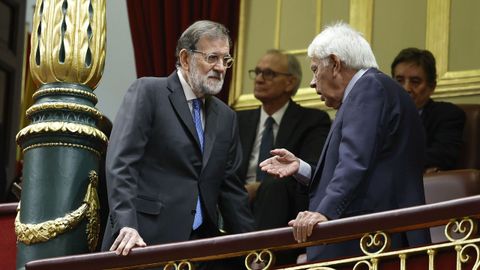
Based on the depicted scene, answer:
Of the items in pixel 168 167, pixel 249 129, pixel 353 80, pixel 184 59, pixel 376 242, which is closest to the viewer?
pixel 376 242

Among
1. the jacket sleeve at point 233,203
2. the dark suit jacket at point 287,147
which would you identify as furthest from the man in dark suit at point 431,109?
the jacket sleeve at point 233,203

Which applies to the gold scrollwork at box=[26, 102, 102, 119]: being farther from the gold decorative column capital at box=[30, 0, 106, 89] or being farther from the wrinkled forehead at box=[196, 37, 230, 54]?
the wrinkled forehead at box=[196, 37, 230, 54]

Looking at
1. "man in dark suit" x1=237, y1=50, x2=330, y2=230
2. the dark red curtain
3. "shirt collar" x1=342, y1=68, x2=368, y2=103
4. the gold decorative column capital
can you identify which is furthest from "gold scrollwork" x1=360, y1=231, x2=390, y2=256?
the dark red curtain

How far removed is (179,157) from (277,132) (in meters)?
2.21

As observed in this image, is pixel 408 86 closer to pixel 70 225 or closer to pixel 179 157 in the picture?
pixel 179 157

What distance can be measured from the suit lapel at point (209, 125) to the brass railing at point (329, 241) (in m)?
0.68

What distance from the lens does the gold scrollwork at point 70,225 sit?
5.91 metres

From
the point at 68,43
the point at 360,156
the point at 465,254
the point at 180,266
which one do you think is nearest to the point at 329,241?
the point at 360,156

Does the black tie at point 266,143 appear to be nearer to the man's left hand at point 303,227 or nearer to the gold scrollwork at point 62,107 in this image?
the gold scrollwork at point 62,107

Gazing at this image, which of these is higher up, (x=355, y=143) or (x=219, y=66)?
(x=219, y=66)

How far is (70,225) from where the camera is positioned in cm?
593

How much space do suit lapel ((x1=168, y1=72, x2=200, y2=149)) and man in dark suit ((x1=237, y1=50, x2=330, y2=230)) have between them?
4.53 ft

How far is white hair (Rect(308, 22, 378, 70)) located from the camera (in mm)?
5781

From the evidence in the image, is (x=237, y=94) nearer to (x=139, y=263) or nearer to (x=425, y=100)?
(x=425, y=100)
